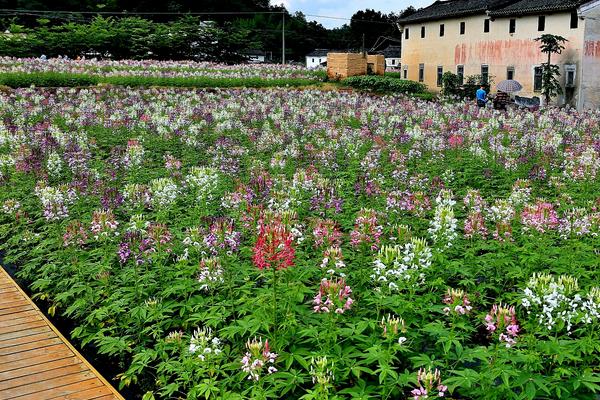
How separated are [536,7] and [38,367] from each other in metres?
34.9

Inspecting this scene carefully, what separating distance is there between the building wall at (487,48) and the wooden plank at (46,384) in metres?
32.7

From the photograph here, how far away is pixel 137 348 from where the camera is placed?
610cm

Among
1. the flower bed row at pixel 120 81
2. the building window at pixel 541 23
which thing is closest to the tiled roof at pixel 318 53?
the flower bed row at pixel 120 81

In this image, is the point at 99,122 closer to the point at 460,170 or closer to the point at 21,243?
the point at 21,243

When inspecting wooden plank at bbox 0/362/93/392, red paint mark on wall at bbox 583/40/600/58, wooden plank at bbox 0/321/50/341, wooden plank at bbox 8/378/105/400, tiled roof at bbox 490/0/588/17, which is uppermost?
tiled roof at bbox 490/0/588/17

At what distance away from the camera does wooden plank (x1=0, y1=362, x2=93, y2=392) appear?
5754mm

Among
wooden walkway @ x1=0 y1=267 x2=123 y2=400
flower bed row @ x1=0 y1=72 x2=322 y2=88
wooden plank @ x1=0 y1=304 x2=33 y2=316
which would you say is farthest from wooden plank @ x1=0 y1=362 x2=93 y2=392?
flower bed row @ x1=0 y1=72 x2=322 y2=88

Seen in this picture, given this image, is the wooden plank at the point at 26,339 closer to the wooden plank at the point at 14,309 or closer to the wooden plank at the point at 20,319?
the wooden plank at the point at 20,319

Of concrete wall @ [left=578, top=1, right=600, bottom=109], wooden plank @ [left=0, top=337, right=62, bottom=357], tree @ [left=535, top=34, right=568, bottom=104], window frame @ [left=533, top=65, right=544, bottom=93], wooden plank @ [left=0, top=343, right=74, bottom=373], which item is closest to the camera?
wooden plank @ [left=0, top=343, right=74, bottom=373]

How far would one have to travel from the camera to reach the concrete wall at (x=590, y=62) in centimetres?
3180

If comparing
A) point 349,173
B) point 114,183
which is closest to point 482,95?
point 349,173

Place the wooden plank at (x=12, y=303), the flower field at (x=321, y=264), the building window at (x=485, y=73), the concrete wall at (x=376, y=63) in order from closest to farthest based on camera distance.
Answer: the flower field at (x=321, y=264), the wooden plank at (x=12, y=303), the building window at (x=485, y=73), the concrete wall at (x=376, y=63)

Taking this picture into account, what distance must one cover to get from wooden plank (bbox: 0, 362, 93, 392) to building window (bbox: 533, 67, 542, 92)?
34049 mm

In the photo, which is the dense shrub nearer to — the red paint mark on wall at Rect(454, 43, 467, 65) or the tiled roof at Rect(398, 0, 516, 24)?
the red paint mark on wall at Rect(454, 43, 467, 65)
